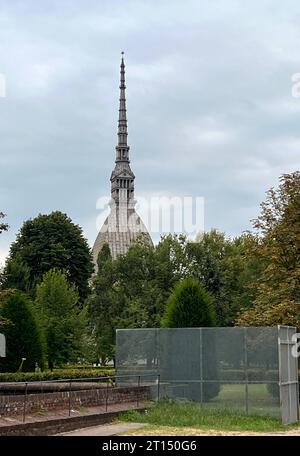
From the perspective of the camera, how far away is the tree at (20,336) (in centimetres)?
3859

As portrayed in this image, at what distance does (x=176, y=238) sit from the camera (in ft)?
208

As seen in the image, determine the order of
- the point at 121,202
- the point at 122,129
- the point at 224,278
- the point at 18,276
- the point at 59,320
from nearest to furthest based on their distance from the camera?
the point at 59,320
the point at 224,278
the point at 18,276
the point at 121,202
the point at 122,129

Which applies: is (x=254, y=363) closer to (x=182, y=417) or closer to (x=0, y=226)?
(x=182, y=417)

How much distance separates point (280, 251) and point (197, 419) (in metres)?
13.1

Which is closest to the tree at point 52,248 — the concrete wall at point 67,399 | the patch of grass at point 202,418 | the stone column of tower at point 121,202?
the concrete wall at point 67,399

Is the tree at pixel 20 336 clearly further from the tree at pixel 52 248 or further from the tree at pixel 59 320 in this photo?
the tree at pixel 52 248

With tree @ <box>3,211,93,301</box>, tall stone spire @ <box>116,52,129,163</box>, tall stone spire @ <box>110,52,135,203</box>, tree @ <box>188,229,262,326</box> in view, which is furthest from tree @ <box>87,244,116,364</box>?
tall stone spire @ <box>116,52,129,163</box>

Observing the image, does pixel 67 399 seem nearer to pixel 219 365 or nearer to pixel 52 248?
pixel 219 365

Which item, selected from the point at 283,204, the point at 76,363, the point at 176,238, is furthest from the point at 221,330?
the point at 176,238

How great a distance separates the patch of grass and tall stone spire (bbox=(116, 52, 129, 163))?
12936 cm

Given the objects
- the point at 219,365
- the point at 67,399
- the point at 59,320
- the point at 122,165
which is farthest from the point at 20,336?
the point at 122,165

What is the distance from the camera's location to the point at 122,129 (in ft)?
502

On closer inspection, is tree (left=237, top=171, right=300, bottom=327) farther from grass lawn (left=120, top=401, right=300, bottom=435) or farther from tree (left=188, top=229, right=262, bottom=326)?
tree (left=188, top=229, right=262, bottom=326)

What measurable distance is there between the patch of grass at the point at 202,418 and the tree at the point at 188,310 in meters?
9.75
